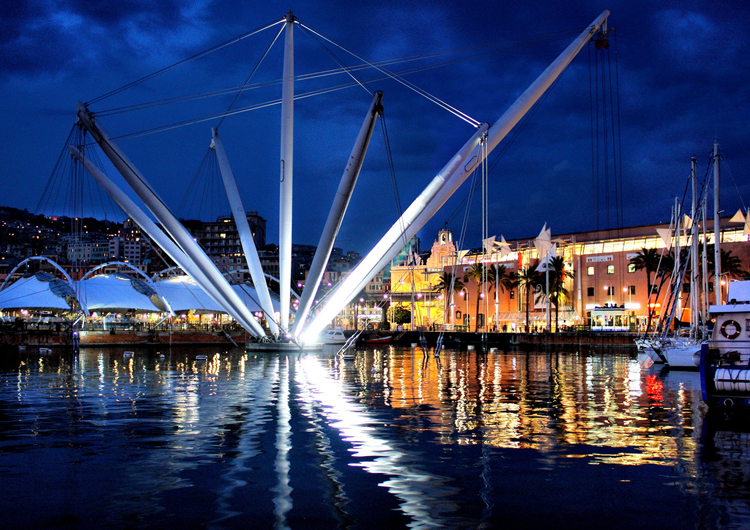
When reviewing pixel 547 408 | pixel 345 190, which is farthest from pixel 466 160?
pixel 547 408

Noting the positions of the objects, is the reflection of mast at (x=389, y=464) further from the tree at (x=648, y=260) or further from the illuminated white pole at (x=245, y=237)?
the tree at (x=648, y=260)

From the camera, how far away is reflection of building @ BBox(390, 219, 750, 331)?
84375mm

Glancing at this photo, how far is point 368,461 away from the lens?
466 inches

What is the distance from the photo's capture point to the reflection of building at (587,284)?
84375mm

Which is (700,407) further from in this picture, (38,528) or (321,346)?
(321,346)

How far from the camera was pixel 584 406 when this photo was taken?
792 inches

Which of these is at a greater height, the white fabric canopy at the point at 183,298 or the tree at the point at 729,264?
the tree at the point at 729,264

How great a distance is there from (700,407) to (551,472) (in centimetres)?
1121

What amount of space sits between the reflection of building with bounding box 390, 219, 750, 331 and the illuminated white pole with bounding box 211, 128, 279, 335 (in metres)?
22.6

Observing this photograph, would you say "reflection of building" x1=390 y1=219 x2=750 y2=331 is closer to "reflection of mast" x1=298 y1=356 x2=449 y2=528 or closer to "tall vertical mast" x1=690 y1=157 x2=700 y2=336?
"tall vertical mast" x1=690 y1=157 x2=700 y2=336

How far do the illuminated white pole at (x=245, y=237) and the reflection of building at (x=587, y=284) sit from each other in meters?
22.6

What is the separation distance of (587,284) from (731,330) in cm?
7447

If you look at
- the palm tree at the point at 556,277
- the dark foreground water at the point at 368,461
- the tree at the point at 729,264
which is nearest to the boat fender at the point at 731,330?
the dark foreground water at the point at 368,461

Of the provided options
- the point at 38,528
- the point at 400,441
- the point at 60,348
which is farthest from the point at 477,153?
the point at 60,348
